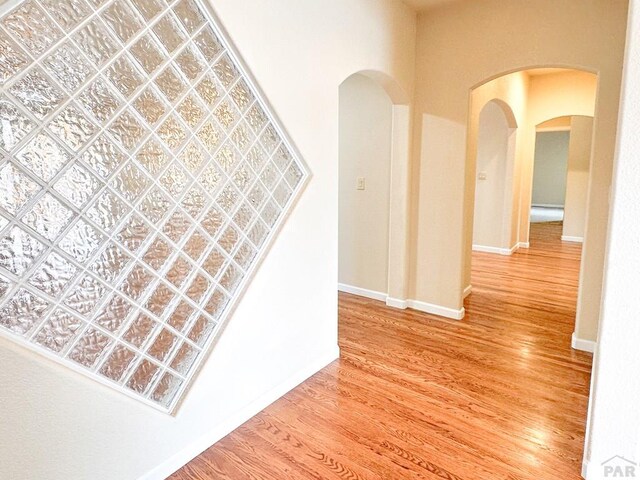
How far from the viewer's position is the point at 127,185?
1.48 metres

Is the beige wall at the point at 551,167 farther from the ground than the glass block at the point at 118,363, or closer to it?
farther from the ground

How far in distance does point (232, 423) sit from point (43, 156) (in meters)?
1.46

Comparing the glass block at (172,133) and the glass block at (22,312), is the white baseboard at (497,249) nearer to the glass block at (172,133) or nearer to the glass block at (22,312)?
the glass block at (172,133)

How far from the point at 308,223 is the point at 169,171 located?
0.92 meters

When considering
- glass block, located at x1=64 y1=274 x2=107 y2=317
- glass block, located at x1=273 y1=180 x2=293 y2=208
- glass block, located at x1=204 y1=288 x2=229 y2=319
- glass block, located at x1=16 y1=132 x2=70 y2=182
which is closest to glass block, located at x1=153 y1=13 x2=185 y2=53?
glass block, located at x1=16 y1=132 x2=70 y2=182

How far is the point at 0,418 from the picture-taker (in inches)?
47.4

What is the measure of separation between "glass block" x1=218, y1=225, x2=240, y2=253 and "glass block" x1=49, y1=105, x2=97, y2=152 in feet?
Result: 2.25

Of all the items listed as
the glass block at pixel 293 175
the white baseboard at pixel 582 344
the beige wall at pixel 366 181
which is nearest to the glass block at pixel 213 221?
the glass block at pixel 293 175

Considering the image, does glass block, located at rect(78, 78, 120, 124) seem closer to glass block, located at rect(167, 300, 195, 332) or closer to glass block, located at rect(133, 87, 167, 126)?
glass block, located at rect(133, 87, 167, 126)

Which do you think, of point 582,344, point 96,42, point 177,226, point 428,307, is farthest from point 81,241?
point 582,344

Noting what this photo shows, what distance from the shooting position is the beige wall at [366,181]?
363cm

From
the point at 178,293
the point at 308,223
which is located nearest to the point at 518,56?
the point at 308,223

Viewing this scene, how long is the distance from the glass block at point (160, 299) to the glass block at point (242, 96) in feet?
2.91

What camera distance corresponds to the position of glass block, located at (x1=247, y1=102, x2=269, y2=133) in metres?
1.92
